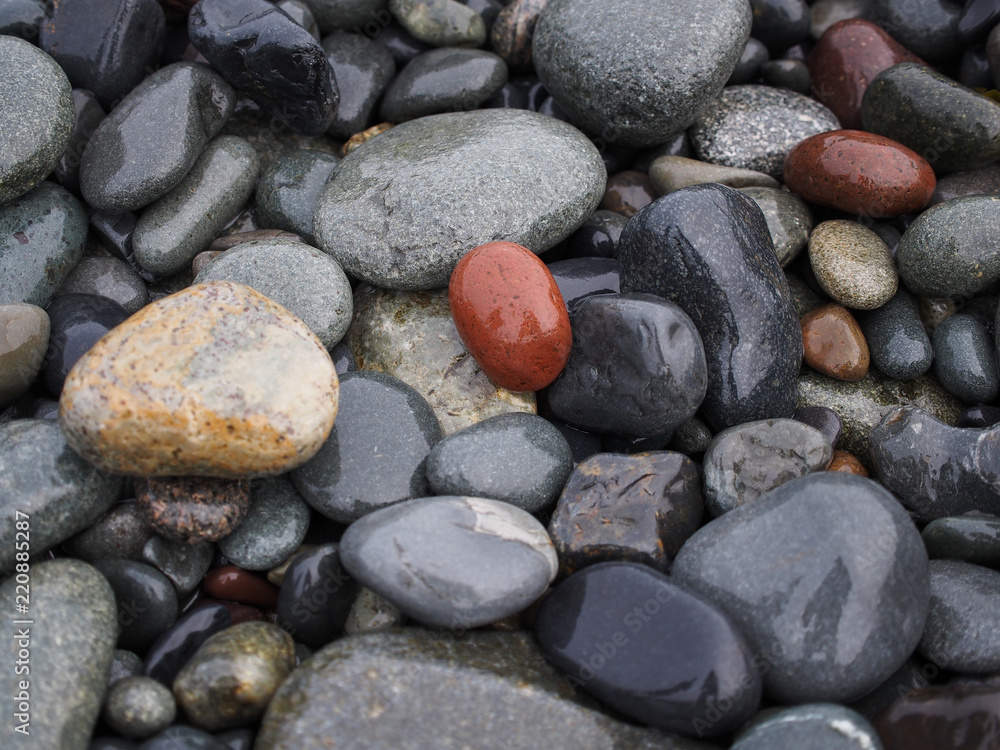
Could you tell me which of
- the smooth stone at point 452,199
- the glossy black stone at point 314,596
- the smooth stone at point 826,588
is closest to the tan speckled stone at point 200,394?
the glossy black stone at point 314,596

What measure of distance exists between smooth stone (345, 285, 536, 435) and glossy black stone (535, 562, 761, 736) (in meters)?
1.26

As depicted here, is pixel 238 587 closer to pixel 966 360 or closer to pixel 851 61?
pixel 966 360

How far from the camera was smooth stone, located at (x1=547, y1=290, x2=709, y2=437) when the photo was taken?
347cm

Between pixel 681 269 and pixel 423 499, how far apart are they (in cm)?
180

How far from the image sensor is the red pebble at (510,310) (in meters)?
3.52

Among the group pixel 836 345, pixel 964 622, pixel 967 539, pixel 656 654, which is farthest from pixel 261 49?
pixel 964 622

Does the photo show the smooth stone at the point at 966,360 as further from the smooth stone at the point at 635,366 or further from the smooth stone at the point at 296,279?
the smooth stone at the point at 296,279

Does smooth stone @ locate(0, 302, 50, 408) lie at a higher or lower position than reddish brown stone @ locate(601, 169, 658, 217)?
lower

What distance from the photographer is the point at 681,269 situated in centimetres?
372

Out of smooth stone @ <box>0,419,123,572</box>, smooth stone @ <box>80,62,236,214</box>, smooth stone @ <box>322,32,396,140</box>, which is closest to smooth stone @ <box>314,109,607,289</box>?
smooth stone @ <box>322,32,396,140</box>

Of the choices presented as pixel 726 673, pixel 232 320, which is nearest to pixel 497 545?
pixel 726 673

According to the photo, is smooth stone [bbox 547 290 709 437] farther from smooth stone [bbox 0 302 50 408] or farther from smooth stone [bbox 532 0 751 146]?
smooth stone [bbox 0 302 50 408]

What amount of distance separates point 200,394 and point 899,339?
3647 millimetres

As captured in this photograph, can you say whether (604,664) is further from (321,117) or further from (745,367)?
(321,117)
